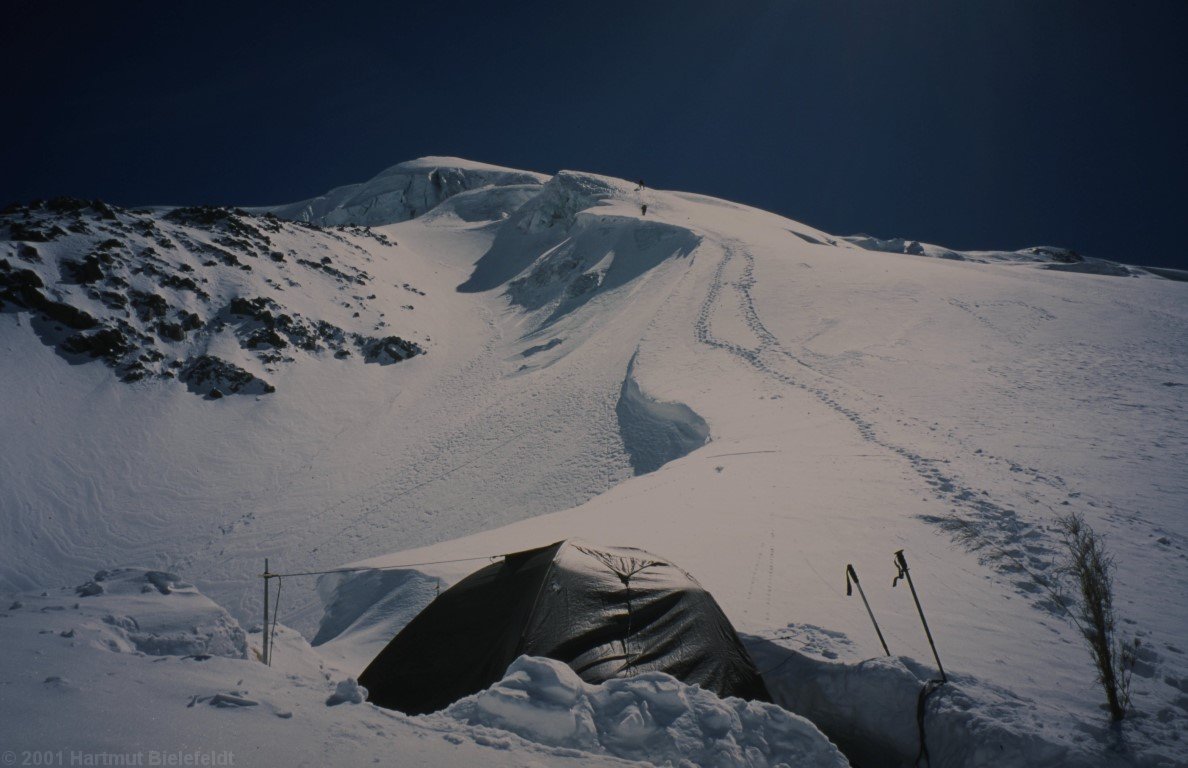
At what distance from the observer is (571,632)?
5316 mm

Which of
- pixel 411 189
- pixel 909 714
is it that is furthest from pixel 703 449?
pixel 411 189

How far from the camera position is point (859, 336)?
67.1 feet

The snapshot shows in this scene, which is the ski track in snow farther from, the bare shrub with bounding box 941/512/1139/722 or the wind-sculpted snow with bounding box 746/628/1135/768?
the wind-sculpted snow with bounding box 746/628/1135/768

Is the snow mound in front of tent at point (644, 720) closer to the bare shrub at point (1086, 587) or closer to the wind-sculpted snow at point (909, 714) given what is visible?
the wind-sculpted snow at point (909, 714)

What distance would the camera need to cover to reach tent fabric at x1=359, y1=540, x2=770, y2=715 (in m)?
5.16

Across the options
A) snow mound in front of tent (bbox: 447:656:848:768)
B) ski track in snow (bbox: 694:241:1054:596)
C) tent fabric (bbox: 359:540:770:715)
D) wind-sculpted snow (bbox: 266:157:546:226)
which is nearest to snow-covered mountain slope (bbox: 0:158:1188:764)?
ski track in snow (bbox: 694:241:1054:596)

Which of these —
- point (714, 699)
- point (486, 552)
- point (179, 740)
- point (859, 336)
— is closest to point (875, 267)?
point (859, 336)

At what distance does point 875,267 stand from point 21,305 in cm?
4573

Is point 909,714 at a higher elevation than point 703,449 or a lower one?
higher

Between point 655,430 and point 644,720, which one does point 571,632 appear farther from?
point 655,430

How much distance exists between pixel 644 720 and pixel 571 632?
5.60 feet

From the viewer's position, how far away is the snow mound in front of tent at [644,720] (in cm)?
357

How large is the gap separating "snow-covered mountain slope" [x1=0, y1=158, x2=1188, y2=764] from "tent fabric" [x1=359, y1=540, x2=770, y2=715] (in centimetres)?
106

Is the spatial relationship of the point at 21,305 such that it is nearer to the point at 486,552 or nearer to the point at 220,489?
the point at 220,489
